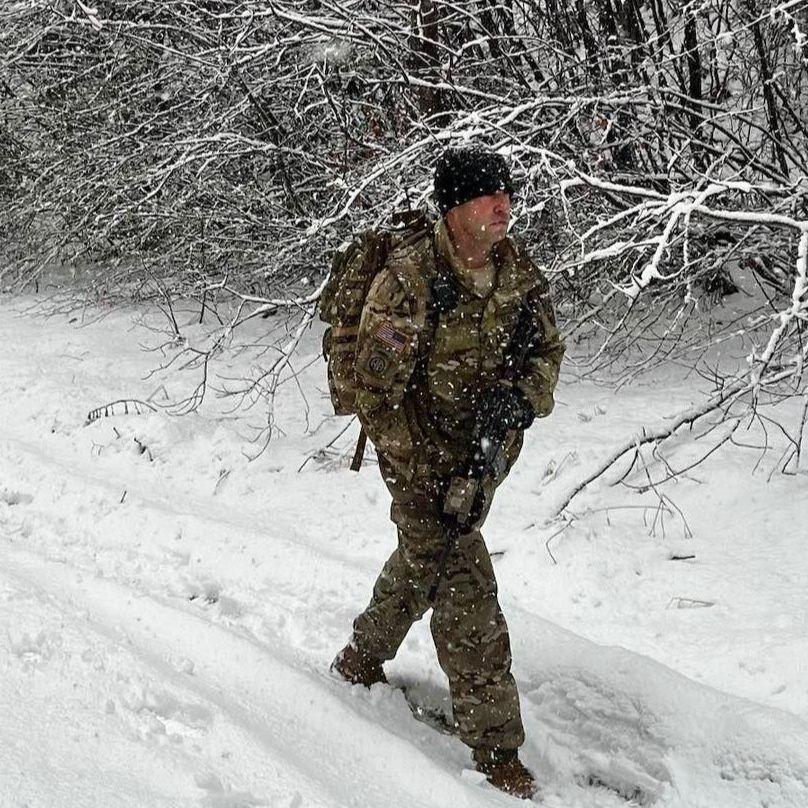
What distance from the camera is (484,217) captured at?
2629 millimetres

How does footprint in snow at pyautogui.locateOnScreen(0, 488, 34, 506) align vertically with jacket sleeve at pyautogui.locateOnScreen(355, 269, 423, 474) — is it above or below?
below

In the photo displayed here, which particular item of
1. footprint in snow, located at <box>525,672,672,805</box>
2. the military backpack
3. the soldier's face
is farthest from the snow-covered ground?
the soldier's face

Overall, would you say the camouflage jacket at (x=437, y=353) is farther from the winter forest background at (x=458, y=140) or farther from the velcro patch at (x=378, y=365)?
the winter forest background at (x=458, y=140)

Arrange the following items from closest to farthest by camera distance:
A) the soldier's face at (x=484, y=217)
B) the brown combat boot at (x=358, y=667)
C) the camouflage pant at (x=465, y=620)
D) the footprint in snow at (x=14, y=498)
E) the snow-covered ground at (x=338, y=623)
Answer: the snow-covered ground at (x=338, y=623) < the soldier's face at (x=484, y=217) < the camouflage pant at (x=465, y=620) < the brown combat boot at (x=358, y=667) < the footprint in snow at (x=14, y=498)

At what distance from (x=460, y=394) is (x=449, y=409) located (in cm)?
6

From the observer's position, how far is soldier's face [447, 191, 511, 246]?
262 centimetres

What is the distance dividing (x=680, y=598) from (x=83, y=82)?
30.5 feet

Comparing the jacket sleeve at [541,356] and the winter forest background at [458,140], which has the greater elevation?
the winter forest background at [458,140]

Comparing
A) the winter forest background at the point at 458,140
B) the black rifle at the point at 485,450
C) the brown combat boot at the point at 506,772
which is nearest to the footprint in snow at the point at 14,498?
the winter forest background at the point at 458,140

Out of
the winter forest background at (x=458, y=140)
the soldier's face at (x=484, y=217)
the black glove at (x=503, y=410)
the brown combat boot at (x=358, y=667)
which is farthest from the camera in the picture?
the winter forest background at (x=458, y=140)

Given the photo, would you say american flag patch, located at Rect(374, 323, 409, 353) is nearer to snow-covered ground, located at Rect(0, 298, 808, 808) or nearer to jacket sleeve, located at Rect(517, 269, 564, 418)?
jacket sleeve, located at Rect(517, 269, 564, 418)

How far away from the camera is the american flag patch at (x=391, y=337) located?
2.67 metres

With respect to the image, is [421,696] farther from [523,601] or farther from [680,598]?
[680,598]

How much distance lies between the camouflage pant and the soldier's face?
32.2 inches
